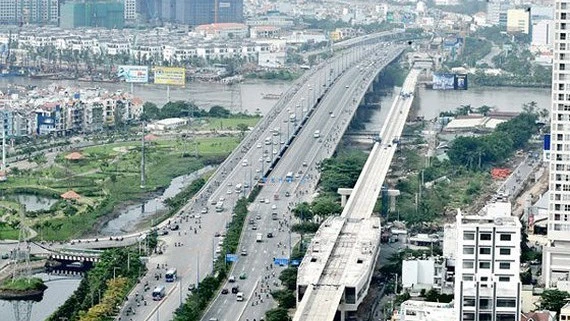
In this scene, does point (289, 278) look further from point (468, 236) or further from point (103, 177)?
point (103, 177)

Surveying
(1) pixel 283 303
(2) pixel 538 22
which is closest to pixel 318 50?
(2) pixel 538 22

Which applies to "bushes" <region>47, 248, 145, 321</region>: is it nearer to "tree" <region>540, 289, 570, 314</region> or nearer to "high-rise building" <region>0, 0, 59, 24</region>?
"tree" <region>540, 289, 570, 314</region>

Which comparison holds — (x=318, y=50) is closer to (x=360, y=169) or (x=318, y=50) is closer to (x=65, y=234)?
(x=360, y=169)

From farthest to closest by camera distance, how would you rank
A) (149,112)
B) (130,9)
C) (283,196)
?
1. (130,9)
2. (149,112)
3. (283,196)

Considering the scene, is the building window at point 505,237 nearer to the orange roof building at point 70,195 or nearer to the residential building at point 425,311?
the residential building at point 425,311

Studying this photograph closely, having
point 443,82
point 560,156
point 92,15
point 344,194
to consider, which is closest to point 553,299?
point 560,156

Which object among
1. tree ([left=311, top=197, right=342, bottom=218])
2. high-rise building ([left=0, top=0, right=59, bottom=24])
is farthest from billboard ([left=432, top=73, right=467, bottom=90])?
high-rise building ([left=0, top=0, right=59, bottom=24])

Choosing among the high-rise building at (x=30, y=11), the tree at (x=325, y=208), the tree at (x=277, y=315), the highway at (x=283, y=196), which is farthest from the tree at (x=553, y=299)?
the high-rise building at (x=30, y=11)

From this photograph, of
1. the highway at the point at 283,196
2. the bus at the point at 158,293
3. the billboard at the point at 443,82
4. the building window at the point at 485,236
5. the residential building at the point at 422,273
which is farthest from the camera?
the billboard at the point at 443,82
